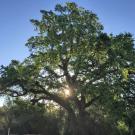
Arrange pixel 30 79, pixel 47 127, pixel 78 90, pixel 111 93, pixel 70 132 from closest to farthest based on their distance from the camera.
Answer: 1. pixel 111 93
2. pixel 78 90
3. pixel 30 79
4. pixel 70 132
5. pixel 47 127

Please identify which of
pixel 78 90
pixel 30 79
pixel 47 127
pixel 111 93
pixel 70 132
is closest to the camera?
pixel 111 93

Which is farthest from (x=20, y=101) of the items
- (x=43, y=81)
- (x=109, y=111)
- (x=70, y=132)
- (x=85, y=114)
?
(x=70, y=132)

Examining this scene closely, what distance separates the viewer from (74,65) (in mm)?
35188

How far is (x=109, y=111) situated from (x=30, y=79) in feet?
31.1

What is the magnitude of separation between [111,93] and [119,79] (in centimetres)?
246

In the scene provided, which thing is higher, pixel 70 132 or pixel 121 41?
pixel 121 41

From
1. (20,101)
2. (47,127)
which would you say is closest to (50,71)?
(20,101)

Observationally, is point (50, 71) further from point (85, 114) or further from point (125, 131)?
point (125, 131)

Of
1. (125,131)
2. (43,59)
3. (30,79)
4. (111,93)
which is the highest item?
(43,59)

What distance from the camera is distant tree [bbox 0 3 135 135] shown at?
3416 cm

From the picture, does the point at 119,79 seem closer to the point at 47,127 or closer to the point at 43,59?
the point at 43,59

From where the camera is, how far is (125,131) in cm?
3447

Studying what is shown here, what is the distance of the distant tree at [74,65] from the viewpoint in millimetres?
34156

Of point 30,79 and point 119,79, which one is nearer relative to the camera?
point 119,79
